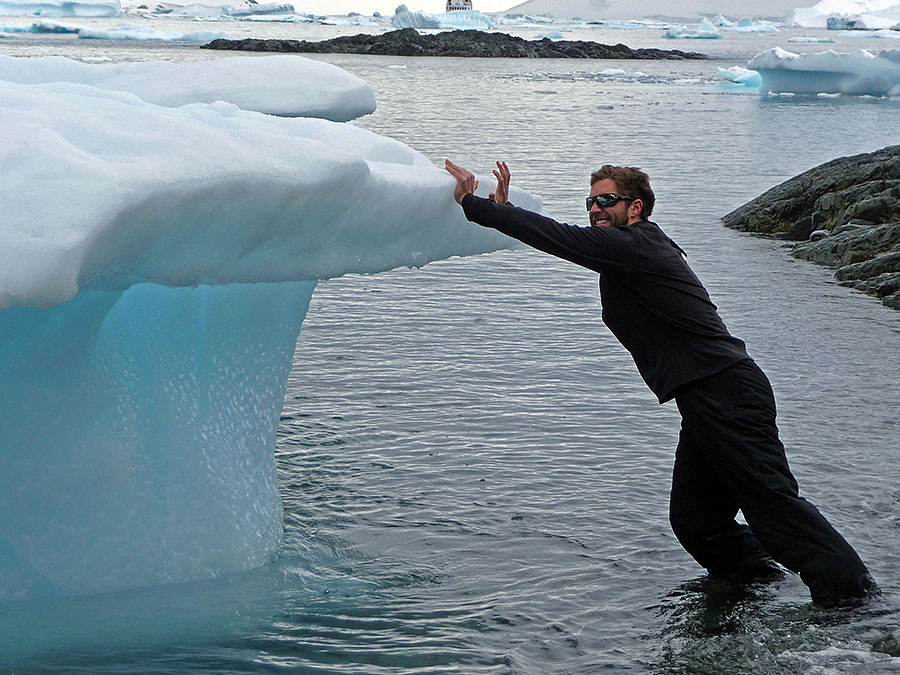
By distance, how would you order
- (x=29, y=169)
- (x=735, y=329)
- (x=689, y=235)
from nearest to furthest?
1. (x=29, y=169)
2. (x=735, y=329)
3. (x=689, y=235)

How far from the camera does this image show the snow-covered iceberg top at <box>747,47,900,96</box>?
117 feet

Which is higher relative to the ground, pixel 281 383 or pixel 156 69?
pixel 156 69

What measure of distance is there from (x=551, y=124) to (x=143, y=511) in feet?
82.5

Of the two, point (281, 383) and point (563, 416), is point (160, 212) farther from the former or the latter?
point (563, 416)

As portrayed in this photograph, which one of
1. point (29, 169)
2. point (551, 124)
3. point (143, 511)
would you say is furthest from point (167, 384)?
point (551, 124)

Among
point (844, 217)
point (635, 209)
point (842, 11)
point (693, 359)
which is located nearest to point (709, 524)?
point (693, 359)

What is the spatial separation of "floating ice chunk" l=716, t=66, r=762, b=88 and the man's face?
40.2m

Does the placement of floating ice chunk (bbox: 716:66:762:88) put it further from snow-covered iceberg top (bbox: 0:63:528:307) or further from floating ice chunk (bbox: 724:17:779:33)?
floating ice chunk (bbox: 724:17:779:33)

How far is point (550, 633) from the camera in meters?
4.45

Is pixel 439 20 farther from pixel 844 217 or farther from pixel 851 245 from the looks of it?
pixel 851 245

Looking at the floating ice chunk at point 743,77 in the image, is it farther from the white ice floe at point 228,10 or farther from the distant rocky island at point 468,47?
the white ice floe at point 228,10

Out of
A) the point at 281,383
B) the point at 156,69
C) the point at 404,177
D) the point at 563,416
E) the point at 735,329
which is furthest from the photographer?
the point at 735,329

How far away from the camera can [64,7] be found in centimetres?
9338

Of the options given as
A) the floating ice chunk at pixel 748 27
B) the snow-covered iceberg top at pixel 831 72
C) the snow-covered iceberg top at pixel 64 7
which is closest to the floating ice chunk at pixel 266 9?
the snow-covered iceberg top at pixel 64 7
